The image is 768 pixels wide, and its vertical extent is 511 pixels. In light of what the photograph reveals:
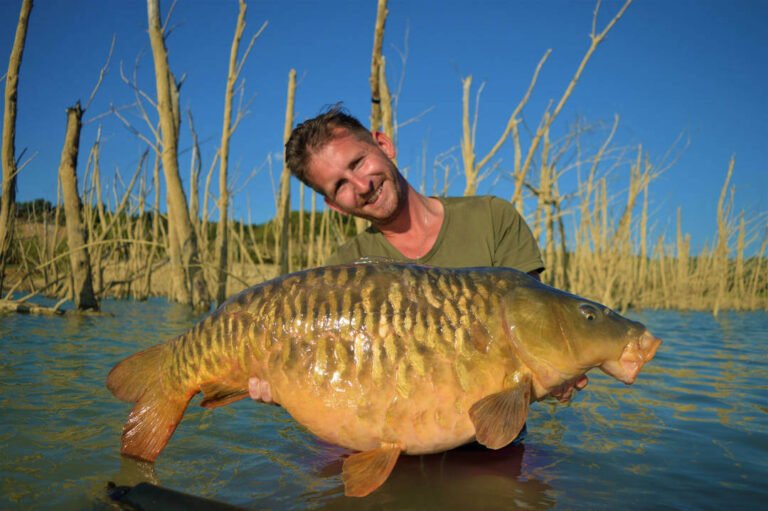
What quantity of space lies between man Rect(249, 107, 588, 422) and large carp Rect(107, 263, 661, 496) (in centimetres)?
107

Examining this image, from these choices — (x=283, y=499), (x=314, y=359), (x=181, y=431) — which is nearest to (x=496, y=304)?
(x=314, y=359)

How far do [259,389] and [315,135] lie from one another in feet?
5.39

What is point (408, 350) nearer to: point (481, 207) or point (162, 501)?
point (162, 501)

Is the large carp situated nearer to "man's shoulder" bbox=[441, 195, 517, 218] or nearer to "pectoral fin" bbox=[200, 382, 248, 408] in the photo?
"pectoral fin" bbox=[200, 382, 248, 408]

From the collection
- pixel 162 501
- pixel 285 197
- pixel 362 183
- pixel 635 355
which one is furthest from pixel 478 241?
pixel 285 197

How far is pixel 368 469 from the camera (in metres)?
2.42

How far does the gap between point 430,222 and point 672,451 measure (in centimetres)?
194

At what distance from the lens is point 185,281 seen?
42.1 ft

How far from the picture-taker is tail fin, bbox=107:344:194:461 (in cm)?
271

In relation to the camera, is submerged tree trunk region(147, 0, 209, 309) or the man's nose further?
submerged tree trunk region(147, 0, 209, 309)

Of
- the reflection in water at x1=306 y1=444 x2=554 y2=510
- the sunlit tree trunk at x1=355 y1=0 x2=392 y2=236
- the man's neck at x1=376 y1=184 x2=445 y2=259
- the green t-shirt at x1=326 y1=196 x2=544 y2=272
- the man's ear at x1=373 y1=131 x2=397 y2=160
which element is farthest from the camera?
the sunlit tree trunk at x1=355 y1=0 x2=392 y2=236

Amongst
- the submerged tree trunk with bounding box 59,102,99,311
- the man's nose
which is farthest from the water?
the submerged tree trunk with bounding box 59,102,99,311

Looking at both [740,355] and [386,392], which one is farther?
[740,355]

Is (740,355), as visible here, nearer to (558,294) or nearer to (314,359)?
(558,294)
